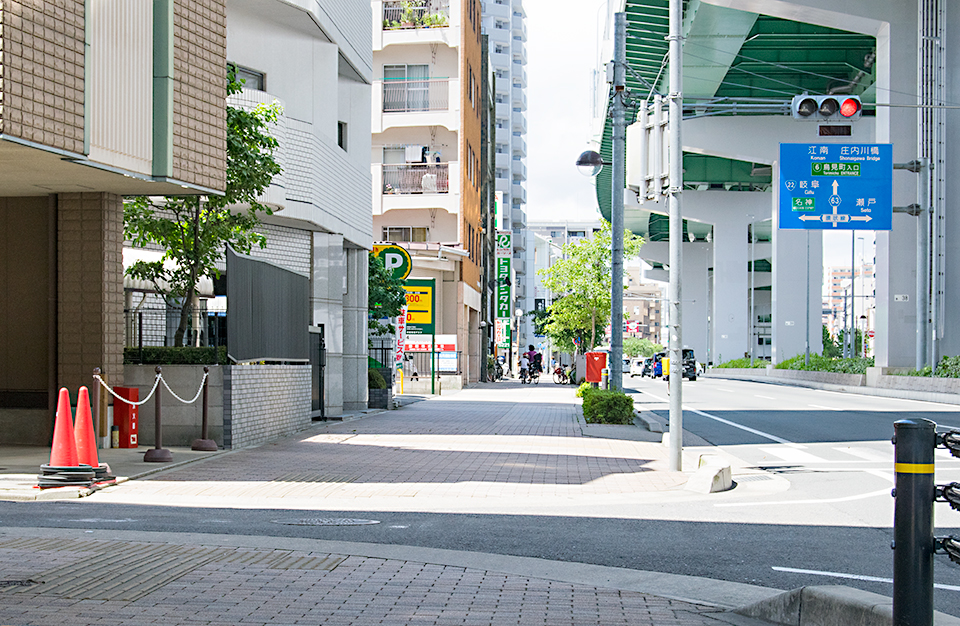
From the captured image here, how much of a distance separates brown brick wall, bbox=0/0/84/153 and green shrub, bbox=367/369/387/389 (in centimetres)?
1525

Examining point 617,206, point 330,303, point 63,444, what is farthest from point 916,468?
point 330,303

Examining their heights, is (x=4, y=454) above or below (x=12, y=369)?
below

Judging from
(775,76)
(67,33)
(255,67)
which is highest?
(775,76)

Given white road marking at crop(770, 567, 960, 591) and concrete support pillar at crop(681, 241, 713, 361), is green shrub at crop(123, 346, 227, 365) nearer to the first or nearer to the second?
white road marking at crop(770, 567, 960, 591)

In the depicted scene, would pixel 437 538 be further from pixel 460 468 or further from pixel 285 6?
pixel 285 6

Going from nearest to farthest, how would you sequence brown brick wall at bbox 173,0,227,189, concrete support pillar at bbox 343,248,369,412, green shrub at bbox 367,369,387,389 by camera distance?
1. brown brick wall at bbox 173,0,227,189
2. concrete support pillar at bbox 343,248,369,412
3. green shrub at bbox 367,369,387,389

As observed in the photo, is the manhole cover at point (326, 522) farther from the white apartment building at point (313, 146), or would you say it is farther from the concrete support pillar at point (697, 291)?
the concrete support pillar at point (697, 291)

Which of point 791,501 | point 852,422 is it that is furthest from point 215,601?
point 852,422

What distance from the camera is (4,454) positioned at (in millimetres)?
13289

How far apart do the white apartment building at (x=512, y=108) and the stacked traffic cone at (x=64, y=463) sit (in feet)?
366

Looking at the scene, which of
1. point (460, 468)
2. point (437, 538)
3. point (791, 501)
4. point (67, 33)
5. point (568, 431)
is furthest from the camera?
point (568, 431)

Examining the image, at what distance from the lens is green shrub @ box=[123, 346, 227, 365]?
14.8 m

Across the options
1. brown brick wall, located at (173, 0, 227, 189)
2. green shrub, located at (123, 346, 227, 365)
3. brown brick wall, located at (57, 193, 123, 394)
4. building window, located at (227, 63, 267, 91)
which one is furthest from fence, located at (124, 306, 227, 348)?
building window, located at (227, 63, 267, 91)

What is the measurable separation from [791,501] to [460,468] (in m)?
4.18
